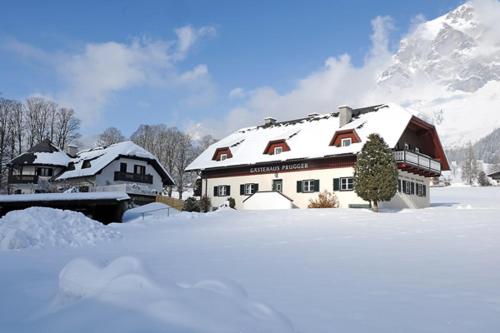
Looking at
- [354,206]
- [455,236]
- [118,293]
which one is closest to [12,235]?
[118,293]

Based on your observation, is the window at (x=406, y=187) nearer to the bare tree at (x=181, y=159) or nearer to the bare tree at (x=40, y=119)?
the bare tree at (x=181, y=159)

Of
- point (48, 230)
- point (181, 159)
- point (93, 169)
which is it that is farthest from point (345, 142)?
point (181, 159)

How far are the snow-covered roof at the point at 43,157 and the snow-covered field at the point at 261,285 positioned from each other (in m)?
34.8

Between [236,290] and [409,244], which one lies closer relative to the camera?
[236,290]

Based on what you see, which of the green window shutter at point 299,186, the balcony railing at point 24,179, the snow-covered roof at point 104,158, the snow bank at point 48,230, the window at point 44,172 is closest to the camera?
the snow bank at point 48,230

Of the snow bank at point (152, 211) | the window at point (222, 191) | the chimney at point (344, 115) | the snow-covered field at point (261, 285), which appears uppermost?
the chimney at point (344, 115)

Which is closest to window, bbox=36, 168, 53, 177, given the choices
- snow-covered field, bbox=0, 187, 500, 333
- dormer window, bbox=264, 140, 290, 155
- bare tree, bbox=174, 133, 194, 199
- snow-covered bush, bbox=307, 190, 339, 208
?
bare tree, bbox=174, 133, 194, 199

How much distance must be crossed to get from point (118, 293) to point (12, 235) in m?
9.32

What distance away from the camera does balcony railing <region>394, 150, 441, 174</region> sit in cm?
2825

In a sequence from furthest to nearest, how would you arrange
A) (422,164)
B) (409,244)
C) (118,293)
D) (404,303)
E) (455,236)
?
(422,164)
(455,236)
(409,244)
(404,303)
(118,293)

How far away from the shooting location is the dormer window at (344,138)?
29.1m

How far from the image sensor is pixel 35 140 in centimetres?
5347

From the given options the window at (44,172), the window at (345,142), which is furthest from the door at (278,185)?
the window at (44,172)

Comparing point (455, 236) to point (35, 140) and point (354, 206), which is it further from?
point (35, 140)
